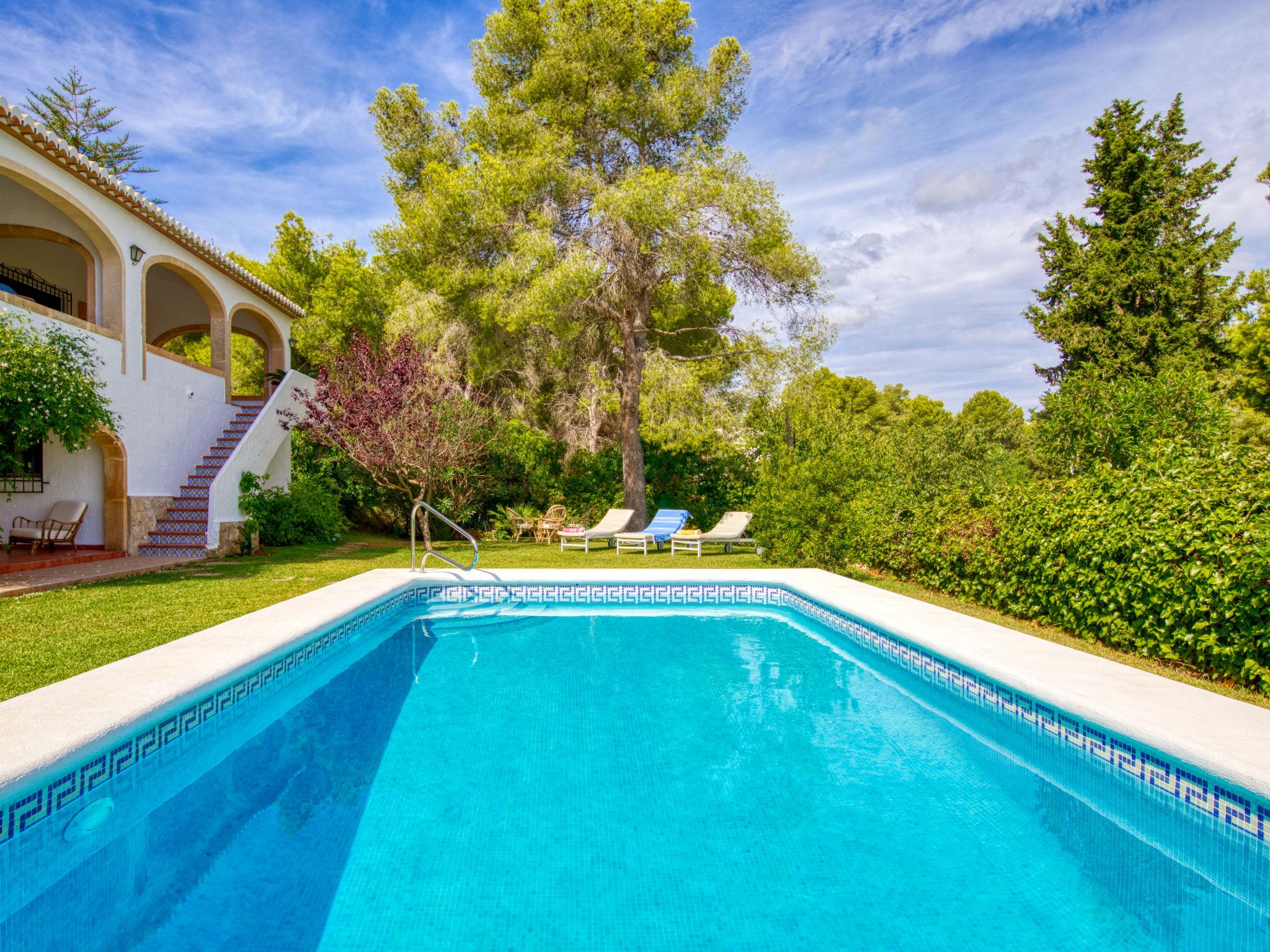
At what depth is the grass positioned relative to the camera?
16.4 feet

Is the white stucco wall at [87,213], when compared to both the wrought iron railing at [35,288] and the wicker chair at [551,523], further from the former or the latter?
the wicker chair at [551,523]

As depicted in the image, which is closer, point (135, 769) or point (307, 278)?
point (135, 769)

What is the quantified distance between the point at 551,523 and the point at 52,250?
38.1 ft

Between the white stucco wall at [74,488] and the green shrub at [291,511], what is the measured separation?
2.08m

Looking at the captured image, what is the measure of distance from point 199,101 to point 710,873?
1952 centimetres

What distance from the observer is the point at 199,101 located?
16.0m

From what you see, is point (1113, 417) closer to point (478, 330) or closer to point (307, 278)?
point (478, 330)

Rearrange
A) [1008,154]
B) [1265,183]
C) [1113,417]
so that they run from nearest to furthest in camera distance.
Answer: [1113,417]
[1008,154]
[1265,183]

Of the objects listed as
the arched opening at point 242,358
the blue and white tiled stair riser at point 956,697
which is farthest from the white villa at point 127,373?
the arched opening at point 242,358

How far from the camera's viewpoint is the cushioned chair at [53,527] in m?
10.6

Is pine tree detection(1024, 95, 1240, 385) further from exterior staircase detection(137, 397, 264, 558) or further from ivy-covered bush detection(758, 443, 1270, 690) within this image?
exterior staircase detection(137, 397, 264, 558)

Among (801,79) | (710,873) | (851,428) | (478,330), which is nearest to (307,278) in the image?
(478,330)

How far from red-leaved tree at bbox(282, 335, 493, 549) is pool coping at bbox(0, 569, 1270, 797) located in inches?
242

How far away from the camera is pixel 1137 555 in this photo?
17.4ft
